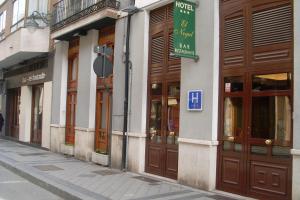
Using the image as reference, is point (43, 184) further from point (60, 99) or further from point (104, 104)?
point (60, 99)

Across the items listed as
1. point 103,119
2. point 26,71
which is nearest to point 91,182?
point 103,119

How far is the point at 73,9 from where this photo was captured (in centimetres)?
1653

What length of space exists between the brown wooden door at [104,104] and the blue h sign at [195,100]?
174 inches

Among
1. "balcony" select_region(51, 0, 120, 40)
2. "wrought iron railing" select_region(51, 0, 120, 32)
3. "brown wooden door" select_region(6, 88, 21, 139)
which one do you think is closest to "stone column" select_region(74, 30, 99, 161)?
"balcony" select_region(51, 0, 120, 40)

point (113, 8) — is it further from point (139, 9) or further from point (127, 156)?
point (127, 156)

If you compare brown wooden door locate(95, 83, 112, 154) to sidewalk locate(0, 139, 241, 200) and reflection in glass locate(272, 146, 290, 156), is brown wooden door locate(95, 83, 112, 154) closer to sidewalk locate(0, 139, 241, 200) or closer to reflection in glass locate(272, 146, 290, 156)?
sidewalk locate(0, 139, 241, 200)

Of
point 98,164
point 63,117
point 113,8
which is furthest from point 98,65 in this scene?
point 63,117

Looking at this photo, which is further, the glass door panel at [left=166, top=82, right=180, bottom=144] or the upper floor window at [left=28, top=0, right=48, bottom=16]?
the upper floor window at [left=28, top=0, right=48, bottom=16]

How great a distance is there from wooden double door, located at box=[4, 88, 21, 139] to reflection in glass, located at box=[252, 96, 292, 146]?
58.4 feet

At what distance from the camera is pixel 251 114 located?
8938 millimetres

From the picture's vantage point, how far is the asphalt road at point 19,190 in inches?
382

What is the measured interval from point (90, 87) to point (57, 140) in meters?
3.54

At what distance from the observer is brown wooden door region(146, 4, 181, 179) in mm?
11273

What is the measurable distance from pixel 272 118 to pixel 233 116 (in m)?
1.07
